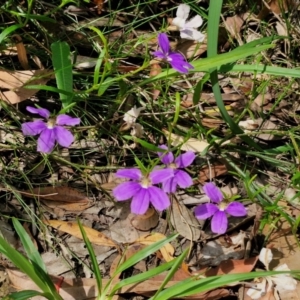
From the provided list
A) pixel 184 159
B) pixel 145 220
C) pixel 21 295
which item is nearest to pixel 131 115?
pixel 184 159

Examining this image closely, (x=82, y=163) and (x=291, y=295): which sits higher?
(x=82, y=163)

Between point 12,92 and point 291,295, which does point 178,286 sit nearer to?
point 291,295

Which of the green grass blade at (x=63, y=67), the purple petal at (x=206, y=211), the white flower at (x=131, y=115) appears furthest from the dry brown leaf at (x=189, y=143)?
the green grass blade at (x=63, y=67)

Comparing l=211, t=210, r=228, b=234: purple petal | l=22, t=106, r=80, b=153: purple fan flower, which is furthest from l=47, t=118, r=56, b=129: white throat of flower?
l=211, t=210, r=228, b=234: purple petal

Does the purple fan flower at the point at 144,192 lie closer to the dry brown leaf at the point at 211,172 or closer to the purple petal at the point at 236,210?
the purple petal at the point at 236,210

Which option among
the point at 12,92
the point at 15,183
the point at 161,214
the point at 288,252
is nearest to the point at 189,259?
the point at 161,214

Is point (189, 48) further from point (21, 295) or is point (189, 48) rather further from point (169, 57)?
point (21, 295)

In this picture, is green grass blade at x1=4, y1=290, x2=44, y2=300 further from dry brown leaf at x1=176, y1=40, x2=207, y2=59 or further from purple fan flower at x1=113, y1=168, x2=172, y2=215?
dry brown leaf at x1=176, y1=40, x2=207, y2=59
